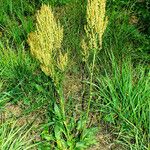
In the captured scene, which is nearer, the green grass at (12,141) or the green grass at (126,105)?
the green grass at (12,141)

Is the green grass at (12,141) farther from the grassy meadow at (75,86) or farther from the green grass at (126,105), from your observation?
the green grass at (126,105)

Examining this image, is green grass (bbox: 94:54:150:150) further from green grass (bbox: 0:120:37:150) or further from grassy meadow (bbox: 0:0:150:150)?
green grass (bbox: 0:120:37:150)

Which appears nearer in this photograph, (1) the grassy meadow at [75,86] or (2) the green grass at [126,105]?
(1) the grassy meadow at [75,86]

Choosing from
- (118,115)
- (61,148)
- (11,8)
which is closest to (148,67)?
(118,115)

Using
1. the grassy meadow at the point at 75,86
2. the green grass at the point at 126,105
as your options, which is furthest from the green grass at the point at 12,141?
the green grass at the point at 126,105

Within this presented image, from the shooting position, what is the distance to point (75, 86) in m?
3.90

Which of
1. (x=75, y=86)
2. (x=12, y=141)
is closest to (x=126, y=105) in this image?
(x=75, y=86)

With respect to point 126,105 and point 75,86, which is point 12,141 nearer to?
point 75,86

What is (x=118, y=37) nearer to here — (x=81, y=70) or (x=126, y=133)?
(x=81, y=70)

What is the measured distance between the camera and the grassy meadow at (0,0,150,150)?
299 cm

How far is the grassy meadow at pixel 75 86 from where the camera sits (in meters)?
2.99

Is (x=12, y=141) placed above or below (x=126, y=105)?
below

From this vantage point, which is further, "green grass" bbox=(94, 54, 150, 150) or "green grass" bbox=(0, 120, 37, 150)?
"green grass" bbox=(94, 54, 150, 150)

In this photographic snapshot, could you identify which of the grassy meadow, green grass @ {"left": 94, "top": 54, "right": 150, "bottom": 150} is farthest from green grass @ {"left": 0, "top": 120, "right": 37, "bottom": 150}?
green grass @ {"left": 94, "top": 54, "right": 150, "bottom": 150}
